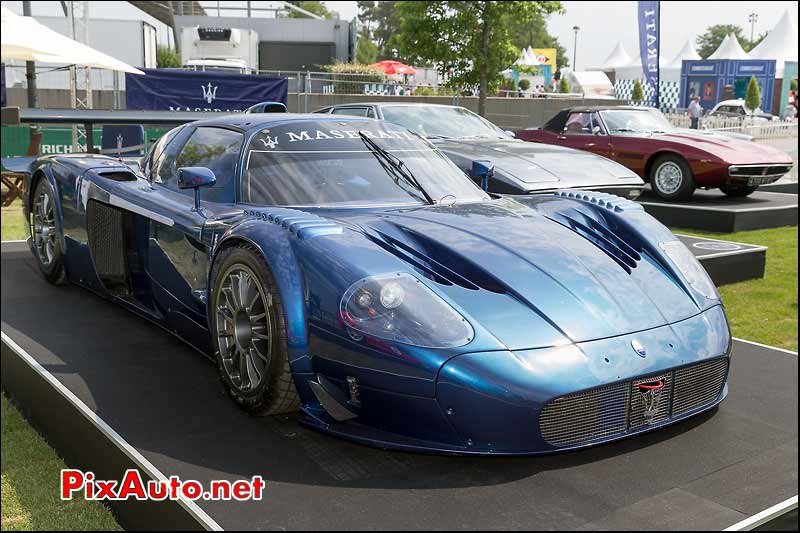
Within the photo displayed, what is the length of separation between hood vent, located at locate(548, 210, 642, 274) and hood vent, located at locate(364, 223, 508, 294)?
688mm

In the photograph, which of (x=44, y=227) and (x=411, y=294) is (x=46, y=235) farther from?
(x=411, y=294)

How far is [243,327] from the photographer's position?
10.3ft

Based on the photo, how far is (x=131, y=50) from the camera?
24.9m

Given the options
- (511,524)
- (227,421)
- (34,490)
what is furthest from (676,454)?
(34,490)

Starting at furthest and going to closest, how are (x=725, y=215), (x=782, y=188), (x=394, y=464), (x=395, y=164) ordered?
(x=782, y=188)
(x=725, y=215)
(x=395, y=164)
(x=394, y=464)

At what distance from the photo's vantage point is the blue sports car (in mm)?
2609

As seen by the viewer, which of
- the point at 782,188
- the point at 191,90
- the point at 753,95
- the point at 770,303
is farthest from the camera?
the point at 753,95

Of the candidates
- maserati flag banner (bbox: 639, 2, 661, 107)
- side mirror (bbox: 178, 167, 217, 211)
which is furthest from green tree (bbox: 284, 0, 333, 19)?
side mirror (bbox: 178, 167, 217, 211)

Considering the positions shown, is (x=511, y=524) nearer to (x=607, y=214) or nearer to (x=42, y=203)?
(x=607, y=214)

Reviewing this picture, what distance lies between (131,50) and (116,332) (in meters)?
22.7

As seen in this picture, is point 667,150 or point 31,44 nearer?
→ point 31,44

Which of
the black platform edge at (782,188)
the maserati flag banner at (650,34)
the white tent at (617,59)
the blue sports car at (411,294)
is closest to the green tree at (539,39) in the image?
the white tent at (617,59)

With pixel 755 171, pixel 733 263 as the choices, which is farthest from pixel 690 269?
pixel 755 171

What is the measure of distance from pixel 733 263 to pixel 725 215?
2.70 meters
